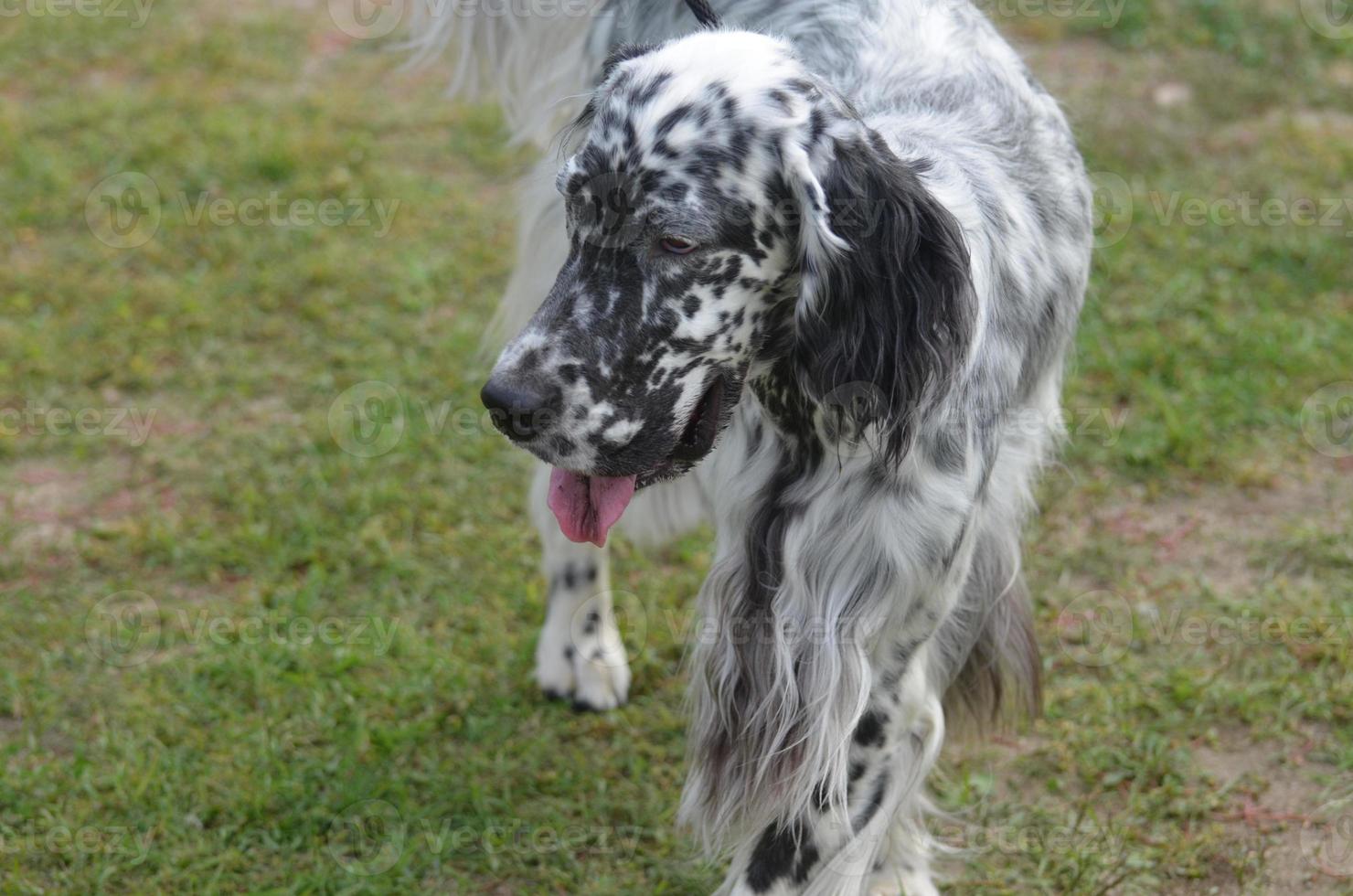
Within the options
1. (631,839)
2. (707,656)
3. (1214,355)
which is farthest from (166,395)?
(1214,355)

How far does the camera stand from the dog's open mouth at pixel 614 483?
268 centimetres

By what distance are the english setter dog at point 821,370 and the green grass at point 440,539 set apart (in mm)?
646

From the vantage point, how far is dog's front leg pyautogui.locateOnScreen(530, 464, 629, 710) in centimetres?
409

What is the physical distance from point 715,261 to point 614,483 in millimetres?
478

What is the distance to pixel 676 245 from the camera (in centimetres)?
249

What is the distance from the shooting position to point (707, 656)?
3.09m

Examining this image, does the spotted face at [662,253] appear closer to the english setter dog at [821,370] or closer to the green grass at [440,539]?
the english setter dog at [821,370]

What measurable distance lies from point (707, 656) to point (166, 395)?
3045mm

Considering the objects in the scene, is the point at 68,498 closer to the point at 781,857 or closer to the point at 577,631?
the point at 577,631

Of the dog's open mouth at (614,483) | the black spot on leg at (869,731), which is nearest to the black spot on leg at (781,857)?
the black spot on leg at (869,731)

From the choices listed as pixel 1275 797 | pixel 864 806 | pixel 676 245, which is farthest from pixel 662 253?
pixel 1275 797

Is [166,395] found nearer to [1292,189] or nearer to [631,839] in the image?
[631,839]

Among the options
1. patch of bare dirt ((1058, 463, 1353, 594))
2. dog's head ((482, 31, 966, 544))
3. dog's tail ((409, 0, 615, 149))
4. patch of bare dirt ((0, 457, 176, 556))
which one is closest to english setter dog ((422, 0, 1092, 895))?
dog's head ((482, 31, 966, 544))

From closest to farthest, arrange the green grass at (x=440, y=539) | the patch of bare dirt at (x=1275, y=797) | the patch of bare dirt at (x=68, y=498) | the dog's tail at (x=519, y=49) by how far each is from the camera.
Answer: the patch of bare dirt at (x=1275, y=797), the green grass at (x=440, y=539), the dog's tail at (x=519, y=49), the patch of bare dirt at (x=68, y=498)
